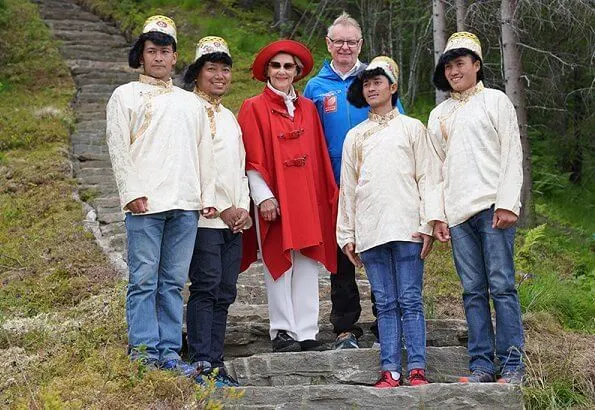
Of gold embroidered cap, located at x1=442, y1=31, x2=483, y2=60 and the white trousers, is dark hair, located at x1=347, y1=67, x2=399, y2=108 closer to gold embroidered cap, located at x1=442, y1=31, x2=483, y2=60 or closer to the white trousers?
gold embroidered cap, located at x1=442, y1=31, x2=483, y2=60

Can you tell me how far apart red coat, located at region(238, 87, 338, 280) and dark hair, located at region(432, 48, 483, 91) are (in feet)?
3.04

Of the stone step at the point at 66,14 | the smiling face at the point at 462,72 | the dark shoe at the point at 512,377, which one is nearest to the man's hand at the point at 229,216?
the smiling face at the point at 462,72

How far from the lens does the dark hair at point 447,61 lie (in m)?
5.49

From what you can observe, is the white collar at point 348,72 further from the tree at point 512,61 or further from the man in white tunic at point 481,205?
the tree at point 512,61

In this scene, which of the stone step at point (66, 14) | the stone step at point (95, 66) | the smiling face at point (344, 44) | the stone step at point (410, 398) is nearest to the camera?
the stone step at point (410, 398)

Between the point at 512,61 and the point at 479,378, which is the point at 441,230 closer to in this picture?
the point at 479,378

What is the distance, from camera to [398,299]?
5461mm

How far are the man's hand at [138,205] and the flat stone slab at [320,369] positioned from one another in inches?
47.5

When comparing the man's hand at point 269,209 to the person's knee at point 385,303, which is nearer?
the person's knee at point 385,303

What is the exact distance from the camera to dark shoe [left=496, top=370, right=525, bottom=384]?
5.15 meters

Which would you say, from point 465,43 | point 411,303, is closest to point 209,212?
point 411,303

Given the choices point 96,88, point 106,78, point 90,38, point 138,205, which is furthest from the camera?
point 90,38

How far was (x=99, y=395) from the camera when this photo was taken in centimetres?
458

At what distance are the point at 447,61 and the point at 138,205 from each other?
212cm
